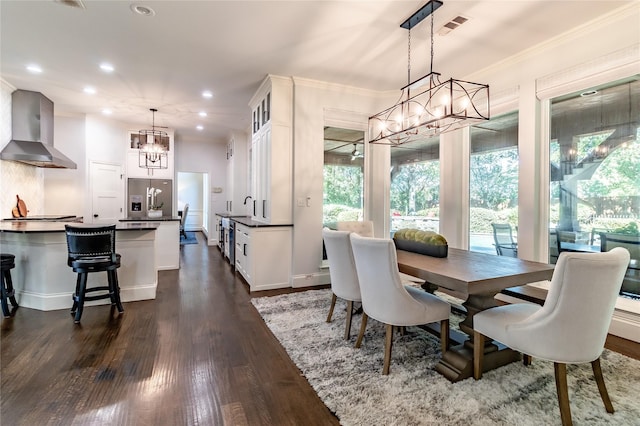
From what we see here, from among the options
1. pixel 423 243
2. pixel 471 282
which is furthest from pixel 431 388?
pixel 423 243

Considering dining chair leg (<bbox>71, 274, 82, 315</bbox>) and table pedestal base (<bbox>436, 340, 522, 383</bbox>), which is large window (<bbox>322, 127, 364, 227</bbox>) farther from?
dining chair leg (<bbox>71, 274, 82, 315</bbox>)

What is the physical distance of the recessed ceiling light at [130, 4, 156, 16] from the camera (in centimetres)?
271

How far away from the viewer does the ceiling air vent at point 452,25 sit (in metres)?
2.87

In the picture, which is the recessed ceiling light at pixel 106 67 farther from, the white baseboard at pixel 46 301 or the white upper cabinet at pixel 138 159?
the white upper cabinet at pixel 138 159

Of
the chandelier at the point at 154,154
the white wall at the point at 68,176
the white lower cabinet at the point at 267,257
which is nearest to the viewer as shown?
the white lower cabinet at the point at 267,257

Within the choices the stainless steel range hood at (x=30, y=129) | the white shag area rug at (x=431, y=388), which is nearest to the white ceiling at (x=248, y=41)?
the stainless steel range hood at (x=30, y=129)

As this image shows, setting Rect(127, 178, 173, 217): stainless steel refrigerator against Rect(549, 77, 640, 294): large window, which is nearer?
Rect(549, 77, 640, 294): large window

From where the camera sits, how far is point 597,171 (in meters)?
3.02

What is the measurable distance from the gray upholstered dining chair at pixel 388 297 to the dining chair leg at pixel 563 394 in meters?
0.72

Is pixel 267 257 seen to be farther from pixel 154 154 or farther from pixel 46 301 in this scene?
pixel 154 154

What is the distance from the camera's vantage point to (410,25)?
2922 mm

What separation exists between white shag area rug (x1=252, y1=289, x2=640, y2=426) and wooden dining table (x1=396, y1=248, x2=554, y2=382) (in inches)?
3.1

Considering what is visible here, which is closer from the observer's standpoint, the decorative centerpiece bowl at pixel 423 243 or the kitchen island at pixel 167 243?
the decorative centerpiece bowl at pixel 423 243

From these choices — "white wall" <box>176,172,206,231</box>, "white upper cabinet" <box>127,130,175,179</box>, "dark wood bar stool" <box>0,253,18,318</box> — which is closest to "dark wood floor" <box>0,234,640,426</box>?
"dark wood bar stool" <box>0,253,18,318</box>
